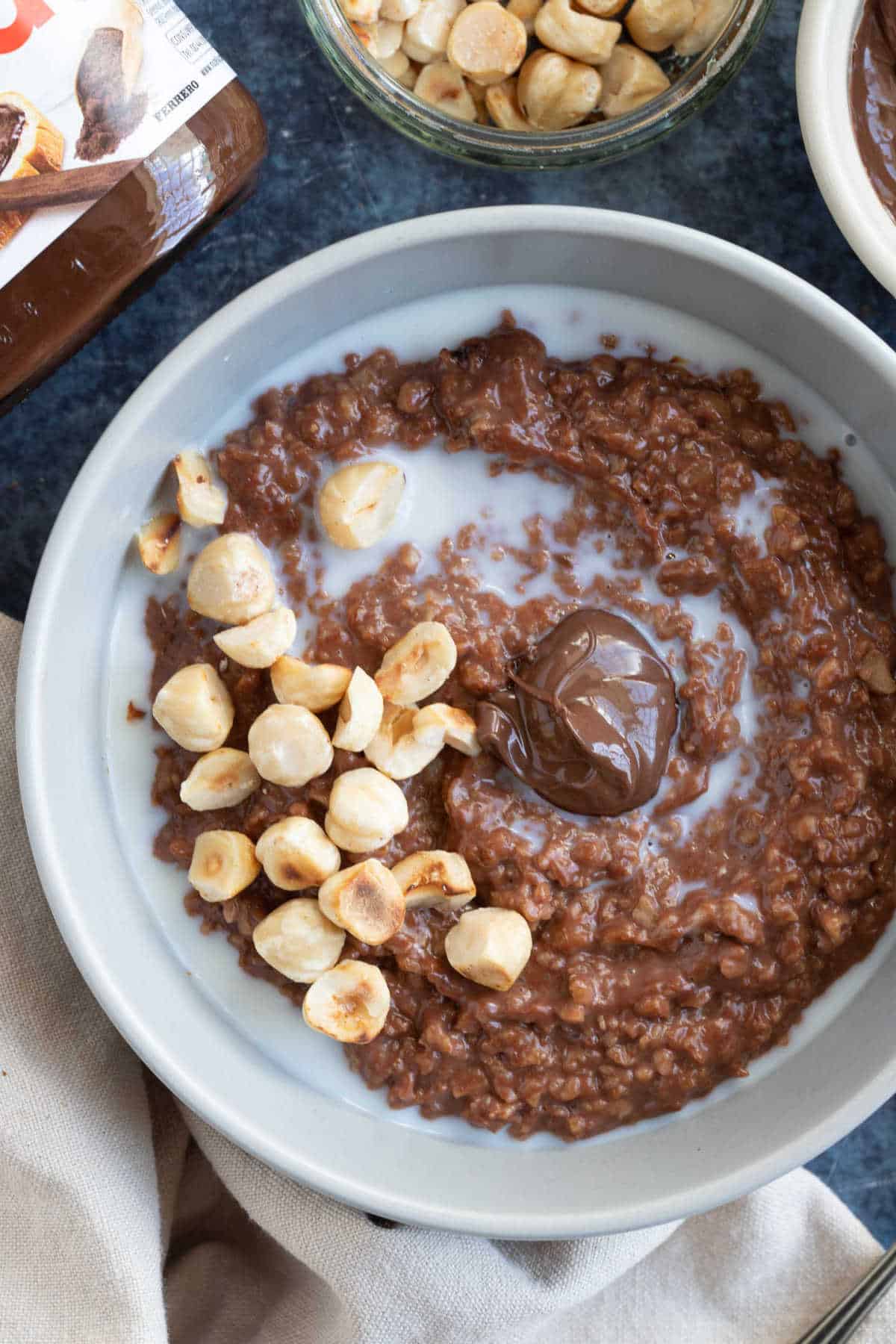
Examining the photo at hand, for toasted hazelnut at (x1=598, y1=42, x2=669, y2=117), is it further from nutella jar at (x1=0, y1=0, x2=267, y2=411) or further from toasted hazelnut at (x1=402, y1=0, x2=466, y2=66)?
nutella jar at (x1=0, y1=0, x2=267, y2=411)

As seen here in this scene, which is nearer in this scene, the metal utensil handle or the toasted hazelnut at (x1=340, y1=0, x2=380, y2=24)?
the toasted hazelnut at (x1=340, y1=0, x2=380, y2=24)

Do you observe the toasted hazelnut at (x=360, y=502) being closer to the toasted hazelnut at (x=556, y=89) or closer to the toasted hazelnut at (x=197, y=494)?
the toasted hazelnut at (x=197, y=494)

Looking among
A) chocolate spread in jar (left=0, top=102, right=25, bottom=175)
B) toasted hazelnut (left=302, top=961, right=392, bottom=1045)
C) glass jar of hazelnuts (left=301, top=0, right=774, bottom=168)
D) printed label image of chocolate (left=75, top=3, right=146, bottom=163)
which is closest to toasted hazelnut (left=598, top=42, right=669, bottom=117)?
glass jar of hazelnuts (left=301, top=0, right=774, bottom=168)

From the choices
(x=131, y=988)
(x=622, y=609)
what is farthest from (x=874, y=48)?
(x=131, y=988)

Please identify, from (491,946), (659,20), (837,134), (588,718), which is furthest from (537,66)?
(491,946)

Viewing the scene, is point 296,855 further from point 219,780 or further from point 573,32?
point 573,32

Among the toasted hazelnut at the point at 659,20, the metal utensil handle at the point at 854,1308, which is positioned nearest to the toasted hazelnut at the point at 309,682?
the toasted hazelnut at the point at 659,20
